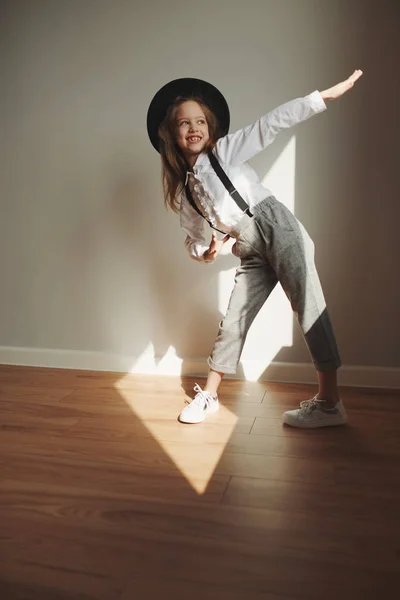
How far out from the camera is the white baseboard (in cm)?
241

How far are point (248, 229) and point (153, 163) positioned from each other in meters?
0.73

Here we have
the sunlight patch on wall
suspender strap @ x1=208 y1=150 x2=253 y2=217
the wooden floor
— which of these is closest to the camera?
the wooden floor

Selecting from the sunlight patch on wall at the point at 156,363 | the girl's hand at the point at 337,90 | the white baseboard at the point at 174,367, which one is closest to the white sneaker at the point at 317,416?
the white baseboard at the point at 174,367

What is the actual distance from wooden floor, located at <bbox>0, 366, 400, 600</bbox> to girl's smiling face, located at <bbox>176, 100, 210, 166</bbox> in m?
0.92

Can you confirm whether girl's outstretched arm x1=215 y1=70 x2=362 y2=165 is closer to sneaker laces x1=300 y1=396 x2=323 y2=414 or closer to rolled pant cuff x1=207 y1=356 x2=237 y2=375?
rolled pant cuff x1=207 y1=356 x2=237 y2=375

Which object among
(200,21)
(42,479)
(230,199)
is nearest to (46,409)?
(42,479)

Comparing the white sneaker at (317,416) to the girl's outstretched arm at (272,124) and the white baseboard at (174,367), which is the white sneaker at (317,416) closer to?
the white baseboard at (174,367)

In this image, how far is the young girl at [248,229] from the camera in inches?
75.6

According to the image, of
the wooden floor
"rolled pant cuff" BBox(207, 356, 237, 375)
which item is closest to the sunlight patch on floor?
the wooden floor

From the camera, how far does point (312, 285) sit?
6.35ft

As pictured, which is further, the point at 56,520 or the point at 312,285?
the point at 312,285

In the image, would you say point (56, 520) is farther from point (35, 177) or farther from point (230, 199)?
point (35, 177)

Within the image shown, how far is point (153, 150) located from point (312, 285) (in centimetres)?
97

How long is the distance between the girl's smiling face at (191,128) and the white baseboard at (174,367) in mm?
966
